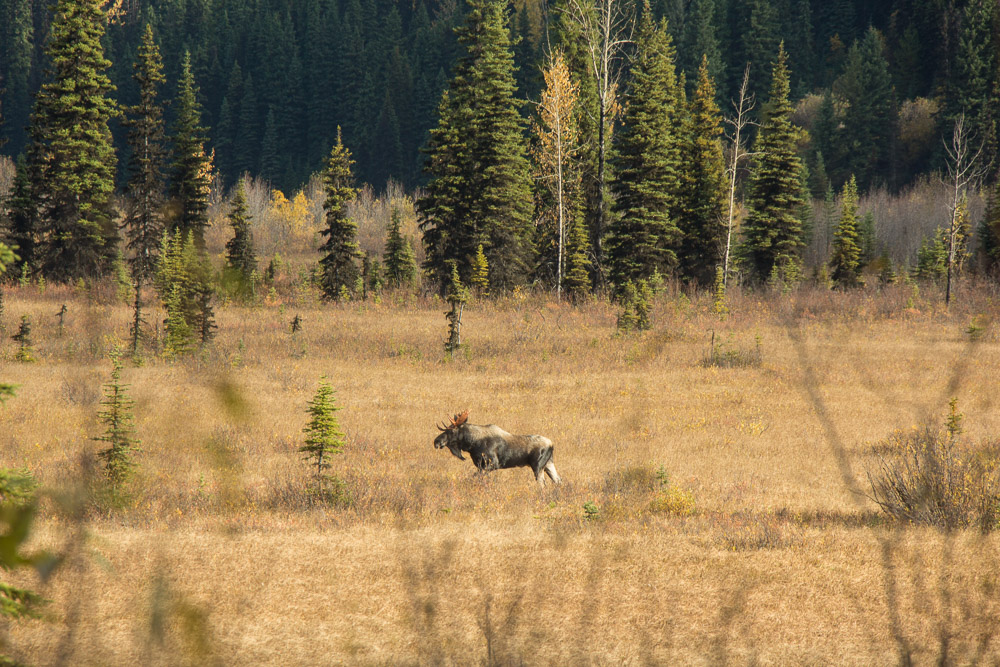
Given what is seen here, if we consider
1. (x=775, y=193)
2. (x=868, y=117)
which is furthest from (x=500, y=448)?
(x=868, y=117)

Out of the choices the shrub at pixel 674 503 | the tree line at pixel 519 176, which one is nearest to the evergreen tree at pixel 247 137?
the tree line at pixel 519 176

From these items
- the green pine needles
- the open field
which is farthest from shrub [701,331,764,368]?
the green pine needles

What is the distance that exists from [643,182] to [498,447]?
91.2ft

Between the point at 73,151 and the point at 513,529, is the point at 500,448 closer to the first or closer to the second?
the point at 513,529

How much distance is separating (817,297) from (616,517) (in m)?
26.4

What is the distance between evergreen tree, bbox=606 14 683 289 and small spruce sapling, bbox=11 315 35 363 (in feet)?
80.9

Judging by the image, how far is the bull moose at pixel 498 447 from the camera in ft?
44.5

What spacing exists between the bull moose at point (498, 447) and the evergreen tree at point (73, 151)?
105ft

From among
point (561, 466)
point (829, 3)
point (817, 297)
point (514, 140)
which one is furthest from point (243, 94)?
point (561, 466)

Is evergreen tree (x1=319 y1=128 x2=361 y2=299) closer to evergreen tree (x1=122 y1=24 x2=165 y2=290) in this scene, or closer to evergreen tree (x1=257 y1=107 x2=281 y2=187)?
evergreen tree (x1=122 y1=24 x2=165 y2=290)

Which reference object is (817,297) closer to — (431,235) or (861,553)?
(431,235)

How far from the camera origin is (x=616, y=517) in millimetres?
11953

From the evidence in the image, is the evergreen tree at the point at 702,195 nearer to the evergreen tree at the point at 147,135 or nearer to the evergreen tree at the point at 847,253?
the evergreen tree at the point at 847,253

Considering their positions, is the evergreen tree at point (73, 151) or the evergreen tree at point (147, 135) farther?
the evergreen tree at point (73, 151)
